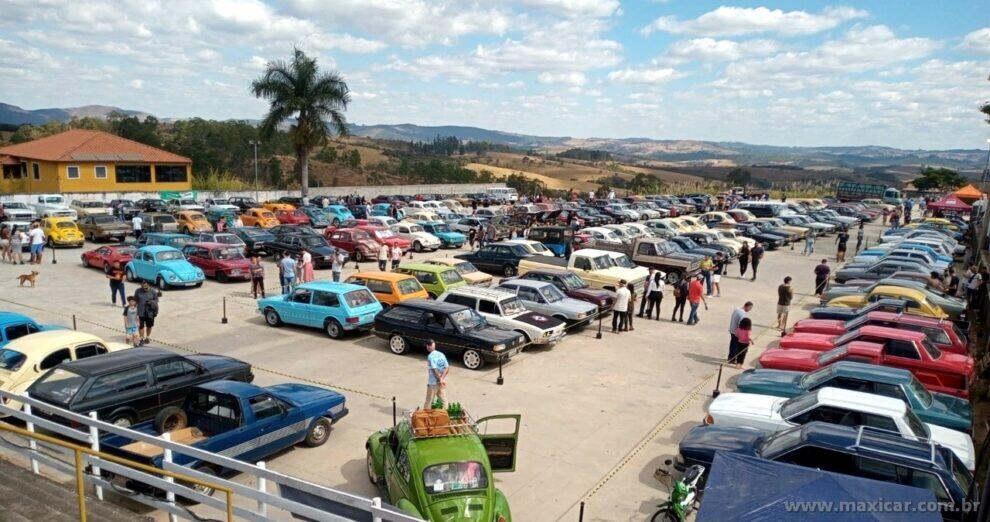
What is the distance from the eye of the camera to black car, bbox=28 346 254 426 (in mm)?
9688

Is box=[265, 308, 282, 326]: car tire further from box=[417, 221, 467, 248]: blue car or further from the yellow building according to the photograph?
the yellow building

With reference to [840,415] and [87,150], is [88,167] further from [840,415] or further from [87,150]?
[840,415]

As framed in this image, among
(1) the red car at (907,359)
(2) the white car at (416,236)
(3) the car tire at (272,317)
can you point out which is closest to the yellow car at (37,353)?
(3) the car tire at (272,317)

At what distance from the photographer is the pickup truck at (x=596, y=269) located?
70.2ft

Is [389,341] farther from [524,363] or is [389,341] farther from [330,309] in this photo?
[524,363]

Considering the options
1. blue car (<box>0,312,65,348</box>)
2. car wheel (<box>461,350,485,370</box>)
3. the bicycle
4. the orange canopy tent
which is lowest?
car wheel (<box>461,350,485,370</box>)

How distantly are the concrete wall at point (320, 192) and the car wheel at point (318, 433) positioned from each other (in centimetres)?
4355

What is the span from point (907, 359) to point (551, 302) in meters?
8.31

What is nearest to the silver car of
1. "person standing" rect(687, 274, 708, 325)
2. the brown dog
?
"person standing" rect(687, 274, 708, 325)

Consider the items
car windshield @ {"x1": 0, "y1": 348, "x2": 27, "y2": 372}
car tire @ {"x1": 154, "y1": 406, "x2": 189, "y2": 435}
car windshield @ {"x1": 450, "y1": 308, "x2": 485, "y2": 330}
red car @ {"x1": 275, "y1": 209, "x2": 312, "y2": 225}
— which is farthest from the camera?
red car @ {"x1": 275, "y1": 209, "x2": 312, "y2": 225}

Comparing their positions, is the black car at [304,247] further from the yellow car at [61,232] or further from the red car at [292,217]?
the red car at [292,217]

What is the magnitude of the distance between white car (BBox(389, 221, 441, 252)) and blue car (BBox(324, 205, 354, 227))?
749 cm

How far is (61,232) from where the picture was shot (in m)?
28.8

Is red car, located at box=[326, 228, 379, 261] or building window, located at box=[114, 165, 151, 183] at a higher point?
building window, located at box=[114, 165, 151, 183]
